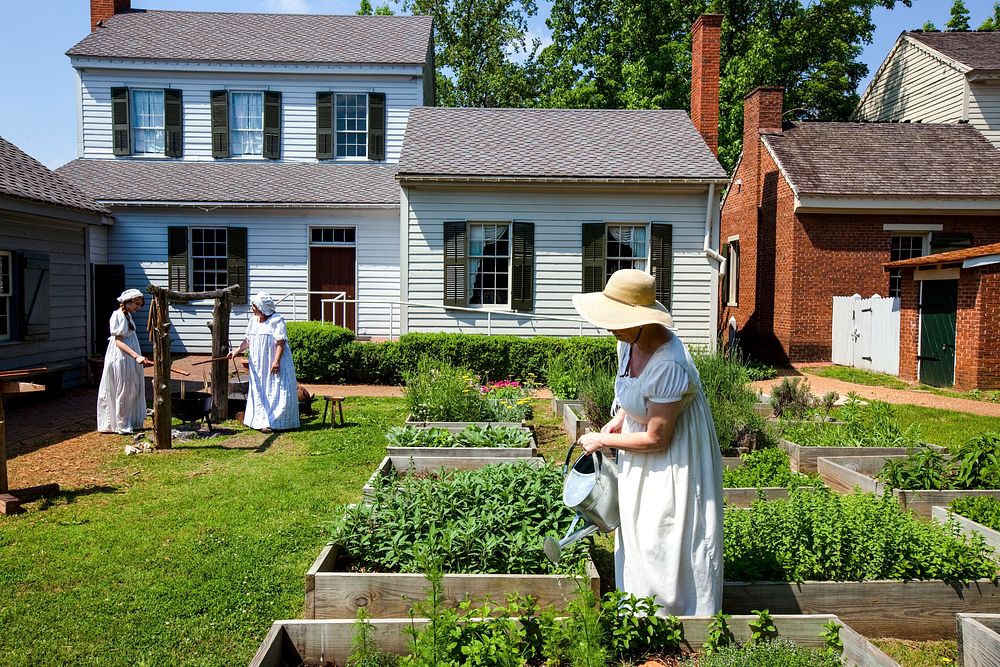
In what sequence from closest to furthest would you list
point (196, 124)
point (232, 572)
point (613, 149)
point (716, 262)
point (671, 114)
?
point (232, 572)
point (716, 262)
point (613, 149)
point (671, 114)
point (196, 124)

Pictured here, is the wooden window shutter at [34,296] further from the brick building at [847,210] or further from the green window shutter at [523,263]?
the brick building at [847,210]

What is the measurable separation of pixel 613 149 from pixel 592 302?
14691 millimetres

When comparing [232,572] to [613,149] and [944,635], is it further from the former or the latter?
[613,149]

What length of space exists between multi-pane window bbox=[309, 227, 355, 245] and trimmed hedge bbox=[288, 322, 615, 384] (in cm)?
487

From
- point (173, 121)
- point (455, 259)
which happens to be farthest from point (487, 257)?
point (173, 121)

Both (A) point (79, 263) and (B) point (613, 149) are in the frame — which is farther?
(B) point (613, 149)

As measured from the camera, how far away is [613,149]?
17.9 meters

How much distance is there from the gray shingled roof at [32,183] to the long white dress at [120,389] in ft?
12.1

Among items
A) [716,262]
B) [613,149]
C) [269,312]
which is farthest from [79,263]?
[716,262]

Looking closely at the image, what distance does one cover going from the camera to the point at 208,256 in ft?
65.2

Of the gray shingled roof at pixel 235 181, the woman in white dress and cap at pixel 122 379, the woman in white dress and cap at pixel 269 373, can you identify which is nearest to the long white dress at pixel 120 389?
the woman in white dress and cap at pixel 122 379

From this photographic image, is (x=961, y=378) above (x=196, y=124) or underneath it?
underneath

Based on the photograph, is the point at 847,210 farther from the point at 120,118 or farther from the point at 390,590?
the point at 120,118

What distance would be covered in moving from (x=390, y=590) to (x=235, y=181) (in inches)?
722
